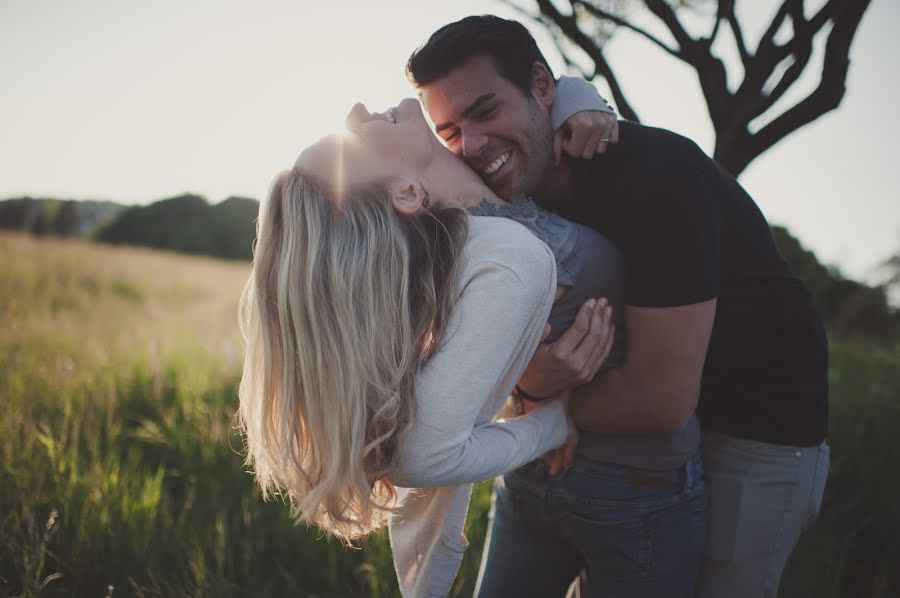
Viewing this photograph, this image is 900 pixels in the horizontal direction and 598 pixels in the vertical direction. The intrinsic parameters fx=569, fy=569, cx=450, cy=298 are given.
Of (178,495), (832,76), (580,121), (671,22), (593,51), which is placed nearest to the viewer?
(580,121)

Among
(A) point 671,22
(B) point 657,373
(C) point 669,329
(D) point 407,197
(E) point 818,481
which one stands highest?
(A) point 671,22

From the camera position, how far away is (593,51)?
2.68m

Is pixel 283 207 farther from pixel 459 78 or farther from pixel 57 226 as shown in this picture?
pixel 57 226

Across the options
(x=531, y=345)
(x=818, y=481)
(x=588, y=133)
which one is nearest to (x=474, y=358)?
(x=531, y=345)

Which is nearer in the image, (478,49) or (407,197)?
(407,197)

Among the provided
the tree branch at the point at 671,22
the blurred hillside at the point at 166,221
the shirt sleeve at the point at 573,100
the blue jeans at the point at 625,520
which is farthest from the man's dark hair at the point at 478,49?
the blurred hillside at the point at 166,221

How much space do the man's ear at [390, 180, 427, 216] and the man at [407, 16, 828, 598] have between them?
47cm

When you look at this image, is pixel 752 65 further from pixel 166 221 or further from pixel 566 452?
pixel 166 221

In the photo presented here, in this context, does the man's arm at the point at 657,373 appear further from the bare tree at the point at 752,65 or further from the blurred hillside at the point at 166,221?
the blurred hillside at the point at 166,221

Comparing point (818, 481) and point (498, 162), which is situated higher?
point (498, 162)

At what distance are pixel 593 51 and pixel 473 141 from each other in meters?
1.12

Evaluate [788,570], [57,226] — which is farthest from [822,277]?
[57,226]

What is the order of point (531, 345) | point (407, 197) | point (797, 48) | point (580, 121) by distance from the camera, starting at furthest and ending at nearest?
point (797, 48) → point (580, 121) → point (407, 197) → point (531, 345)

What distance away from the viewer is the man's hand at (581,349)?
152 cm
